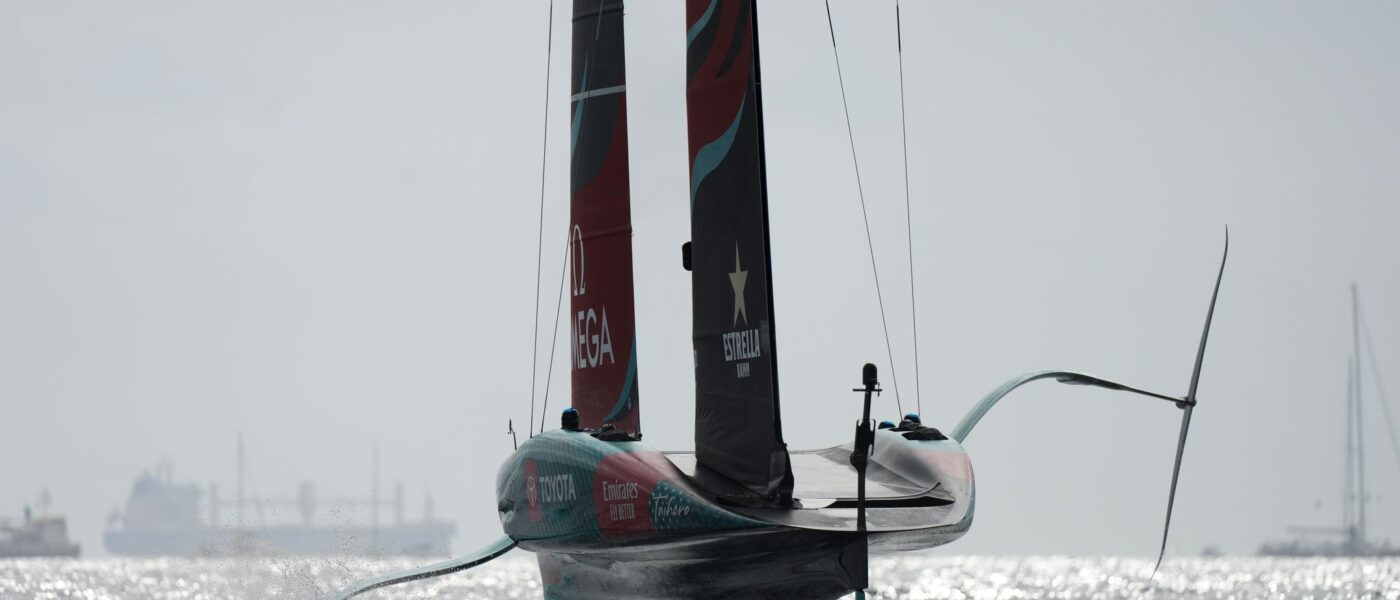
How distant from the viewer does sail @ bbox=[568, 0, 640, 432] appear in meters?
12.4

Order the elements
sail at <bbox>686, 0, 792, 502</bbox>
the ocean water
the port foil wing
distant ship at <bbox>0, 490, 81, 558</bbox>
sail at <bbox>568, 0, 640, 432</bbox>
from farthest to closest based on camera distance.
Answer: distant ship at <bbox>0, 490, 81, 558</bbox> → the ocean water → sail at <bbox>568, 0, 640, 432</bbox> → the port foil wing → sail at <bbox>686, 0, 792, 502</bbox>

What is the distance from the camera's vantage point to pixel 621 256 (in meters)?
12.4

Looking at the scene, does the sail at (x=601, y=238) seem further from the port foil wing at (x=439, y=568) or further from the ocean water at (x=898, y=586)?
the ocean water at (x=898, y=586)

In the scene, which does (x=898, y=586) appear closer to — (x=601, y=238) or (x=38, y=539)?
(x=601, y=238)

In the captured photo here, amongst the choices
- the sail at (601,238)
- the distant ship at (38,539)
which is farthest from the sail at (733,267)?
the distant ship at (38,539)

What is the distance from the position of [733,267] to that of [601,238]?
3260 mm

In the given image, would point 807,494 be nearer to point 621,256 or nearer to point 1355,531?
point 621,256

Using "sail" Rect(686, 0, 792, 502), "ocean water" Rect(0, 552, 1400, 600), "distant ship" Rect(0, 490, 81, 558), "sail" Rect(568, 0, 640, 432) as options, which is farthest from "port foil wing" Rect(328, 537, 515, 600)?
"distant ship" Rect(0, 490, 81, 558)

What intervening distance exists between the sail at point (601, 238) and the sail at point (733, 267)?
2.63 metres

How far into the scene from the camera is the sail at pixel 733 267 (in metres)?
9.12

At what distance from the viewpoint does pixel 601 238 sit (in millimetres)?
12477

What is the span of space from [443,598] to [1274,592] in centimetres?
1289

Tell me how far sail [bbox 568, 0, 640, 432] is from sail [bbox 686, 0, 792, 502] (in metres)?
2.63

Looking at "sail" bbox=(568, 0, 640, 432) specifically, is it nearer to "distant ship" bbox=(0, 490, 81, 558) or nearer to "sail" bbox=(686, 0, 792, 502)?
"sail" bbox=(686, 0, 792, 502)
